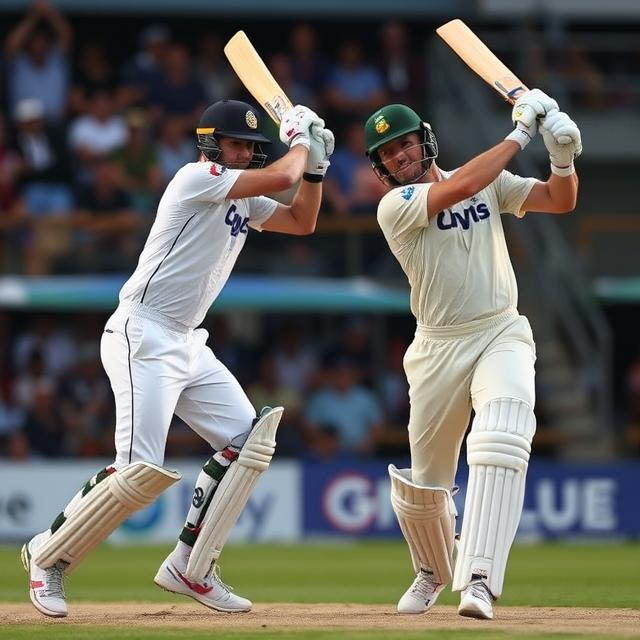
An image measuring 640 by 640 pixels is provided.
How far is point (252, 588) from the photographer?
9.52 meters

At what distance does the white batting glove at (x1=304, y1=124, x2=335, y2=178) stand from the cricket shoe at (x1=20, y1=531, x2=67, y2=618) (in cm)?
204

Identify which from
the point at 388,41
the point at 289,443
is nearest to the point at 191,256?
the point at 289,443

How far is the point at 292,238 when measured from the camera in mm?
15117

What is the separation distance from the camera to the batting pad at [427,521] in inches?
271

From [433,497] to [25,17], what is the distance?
11.8 metres

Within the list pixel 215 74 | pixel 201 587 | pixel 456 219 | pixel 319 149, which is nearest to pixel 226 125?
pixel 319 149

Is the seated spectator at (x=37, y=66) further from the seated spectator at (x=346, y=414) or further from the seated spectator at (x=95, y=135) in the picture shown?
the seated spectator at (x=346, y=414)

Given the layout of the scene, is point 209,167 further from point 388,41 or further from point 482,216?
point 388,41

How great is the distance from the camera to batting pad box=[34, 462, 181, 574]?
6.63 metres

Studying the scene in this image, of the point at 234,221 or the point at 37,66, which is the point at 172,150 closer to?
the point at 37,66

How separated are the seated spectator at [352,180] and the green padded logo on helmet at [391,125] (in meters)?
8.48

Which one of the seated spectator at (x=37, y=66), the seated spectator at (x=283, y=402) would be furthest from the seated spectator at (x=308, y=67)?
the seated spectator at (x=283, y=402)

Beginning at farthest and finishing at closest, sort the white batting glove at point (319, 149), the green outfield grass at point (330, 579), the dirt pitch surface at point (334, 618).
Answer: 1. the white batting glove at point (319, 149)
2. the dirt pitch surface at point (334, 618)
3. the green outfield grass at point (330, 579)

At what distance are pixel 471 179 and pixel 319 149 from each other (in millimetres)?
999
